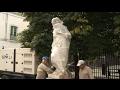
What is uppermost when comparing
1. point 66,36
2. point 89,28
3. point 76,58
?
point 89,28

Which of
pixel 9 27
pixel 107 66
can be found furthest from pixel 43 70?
pixel 9 27

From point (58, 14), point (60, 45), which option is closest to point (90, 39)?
point (58, 14)

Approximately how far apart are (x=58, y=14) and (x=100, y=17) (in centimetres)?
206

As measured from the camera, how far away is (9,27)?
21125 millimetres

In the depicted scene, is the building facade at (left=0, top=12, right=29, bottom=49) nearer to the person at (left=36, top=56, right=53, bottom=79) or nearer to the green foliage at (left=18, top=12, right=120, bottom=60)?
the green foliage at (left=18, top=12, right=120, bottom=60)

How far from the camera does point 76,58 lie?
424 inches

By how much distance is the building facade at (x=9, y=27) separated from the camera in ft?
67.4

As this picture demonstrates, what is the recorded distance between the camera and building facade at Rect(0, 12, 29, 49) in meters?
20.5

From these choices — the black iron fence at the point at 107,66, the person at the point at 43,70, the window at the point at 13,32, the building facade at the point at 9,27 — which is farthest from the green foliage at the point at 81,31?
the window at the point at 13,32

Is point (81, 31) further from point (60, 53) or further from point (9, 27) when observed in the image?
point (9, 27)

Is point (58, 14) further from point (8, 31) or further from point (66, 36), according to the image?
point (8, 31)

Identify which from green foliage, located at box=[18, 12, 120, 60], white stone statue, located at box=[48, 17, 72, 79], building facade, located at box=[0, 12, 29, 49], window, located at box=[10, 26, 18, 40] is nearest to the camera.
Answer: white stone statue, located at box=[48, 17, 72, 79]

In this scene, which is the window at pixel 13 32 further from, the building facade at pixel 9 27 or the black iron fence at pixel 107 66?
the black iron fence at pixel 107 66

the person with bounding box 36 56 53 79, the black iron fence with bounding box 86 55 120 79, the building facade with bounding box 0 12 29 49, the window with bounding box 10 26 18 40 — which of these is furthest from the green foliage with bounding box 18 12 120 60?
the window with bounding box 10 26 18 40
